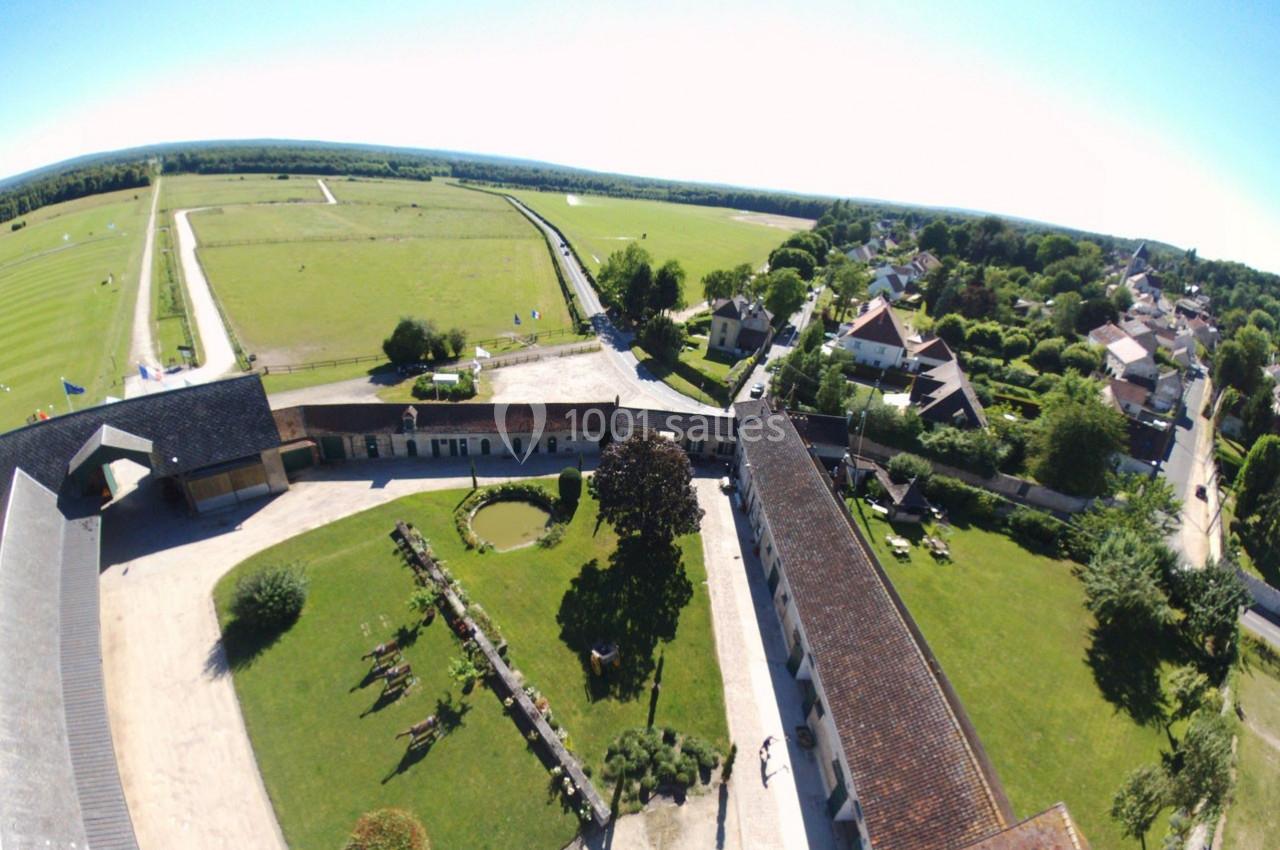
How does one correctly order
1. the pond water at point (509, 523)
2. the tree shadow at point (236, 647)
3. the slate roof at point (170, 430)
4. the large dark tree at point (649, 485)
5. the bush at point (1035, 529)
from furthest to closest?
1. the bush at point (1035, 529)
2. the pond water at point (509, 523)
3. the large dark tree at point (649, 485)
4. the slate roof at point (170, 430)
5. the tree shadow at point (236, 647)

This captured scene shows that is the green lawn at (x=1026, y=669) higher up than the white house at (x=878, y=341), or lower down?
lower down

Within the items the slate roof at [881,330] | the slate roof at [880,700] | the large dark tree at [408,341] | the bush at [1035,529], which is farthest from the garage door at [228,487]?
the slate roof at [881,330]

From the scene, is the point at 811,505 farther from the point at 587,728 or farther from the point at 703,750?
the point at 587,728

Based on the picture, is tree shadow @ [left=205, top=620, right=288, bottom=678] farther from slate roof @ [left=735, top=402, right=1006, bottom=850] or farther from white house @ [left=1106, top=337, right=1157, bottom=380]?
white house @ [left=1106, top=337, right=1157, bottom=380]

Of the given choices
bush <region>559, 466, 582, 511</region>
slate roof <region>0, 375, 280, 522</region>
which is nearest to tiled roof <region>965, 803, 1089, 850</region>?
bush <region>559, 466, 582, 511</region>

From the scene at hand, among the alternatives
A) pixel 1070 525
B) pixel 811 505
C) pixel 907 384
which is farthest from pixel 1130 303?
pixel 811 505

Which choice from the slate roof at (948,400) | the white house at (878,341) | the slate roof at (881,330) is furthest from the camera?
the white house at (878,341)

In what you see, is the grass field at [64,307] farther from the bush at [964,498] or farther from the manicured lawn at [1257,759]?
the manicured lawn at [1257,759]
